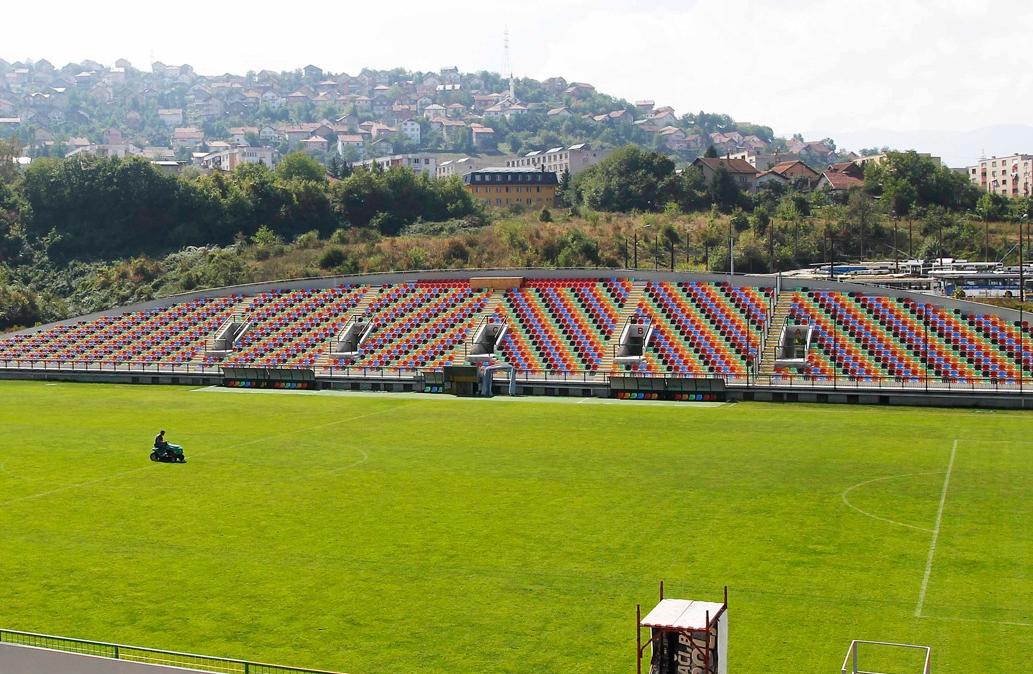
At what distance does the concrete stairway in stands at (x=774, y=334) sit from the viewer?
2625 inches

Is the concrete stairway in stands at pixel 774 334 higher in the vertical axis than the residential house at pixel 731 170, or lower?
lower

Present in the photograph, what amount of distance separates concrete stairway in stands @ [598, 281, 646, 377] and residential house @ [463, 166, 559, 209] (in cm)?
9312

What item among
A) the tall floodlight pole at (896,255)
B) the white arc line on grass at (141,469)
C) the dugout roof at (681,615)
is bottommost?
the white arc line on grass at (141,469)

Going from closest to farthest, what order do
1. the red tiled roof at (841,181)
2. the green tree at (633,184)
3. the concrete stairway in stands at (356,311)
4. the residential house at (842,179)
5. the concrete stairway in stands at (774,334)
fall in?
the concrete stairway in stands at (774,334)
the concrete stairway in stands at (356,311)
the green tree at (633,184)
the residential house at (842,179)
the red tiled roof at (841,181)

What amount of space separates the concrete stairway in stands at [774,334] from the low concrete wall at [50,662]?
49.8 metres

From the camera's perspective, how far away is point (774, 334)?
228 ft

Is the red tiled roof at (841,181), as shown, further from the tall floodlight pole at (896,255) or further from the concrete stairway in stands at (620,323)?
the concrete stairway in stands at (620,323)

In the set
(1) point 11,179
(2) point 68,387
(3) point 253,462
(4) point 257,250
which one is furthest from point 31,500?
(1) point 11,179

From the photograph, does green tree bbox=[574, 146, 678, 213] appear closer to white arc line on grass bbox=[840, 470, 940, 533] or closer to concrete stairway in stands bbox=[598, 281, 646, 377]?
concrete stairway in stands bbox=[598, 281, 646, 377]

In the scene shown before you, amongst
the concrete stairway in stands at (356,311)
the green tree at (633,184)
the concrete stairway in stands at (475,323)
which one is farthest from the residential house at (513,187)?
the concrete stairway in stands at (475,323)

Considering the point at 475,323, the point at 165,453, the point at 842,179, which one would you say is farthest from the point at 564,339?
the point at 842,179

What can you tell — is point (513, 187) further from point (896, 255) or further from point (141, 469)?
point (141, 469)

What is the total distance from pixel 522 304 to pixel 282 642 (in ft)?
184

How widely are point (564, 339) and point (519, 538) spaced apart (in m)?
41.6
